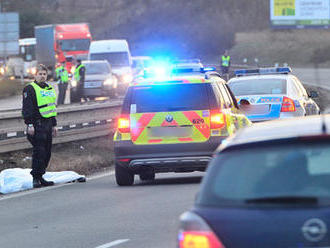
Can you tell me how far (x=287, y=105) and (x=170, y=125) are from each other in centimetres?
524

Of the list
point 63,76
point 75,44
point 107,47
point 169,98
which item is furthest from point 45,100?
point 75,44

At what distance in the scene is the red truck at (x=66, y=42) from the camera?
2365 inches

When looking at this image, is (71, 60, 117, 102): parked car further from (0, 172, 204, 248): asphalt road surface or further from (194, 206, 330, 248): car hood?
(194, 206, 330, 248): car hood

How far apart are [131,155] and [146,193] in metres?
0.72

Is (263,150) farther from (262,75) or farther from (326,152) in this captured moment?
(262,75)

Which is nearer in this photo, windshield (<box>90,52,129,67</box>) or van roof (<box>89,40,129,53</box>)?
windshield (<box>90,52,129,67</box>)

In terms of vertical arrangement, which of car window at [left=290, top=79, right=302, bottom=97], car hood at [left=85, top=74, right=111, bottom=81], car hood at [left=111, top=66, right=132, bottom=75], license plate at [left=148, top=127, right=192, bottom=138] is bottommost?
car hood at [left=111, top=66, right=132, bottom=75]

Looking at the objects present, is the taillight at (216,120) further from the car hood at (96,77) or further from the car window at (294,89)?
the car hood at (96,77)

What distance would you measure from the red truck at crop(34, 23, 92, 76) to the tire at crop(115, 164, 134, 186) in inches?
1746

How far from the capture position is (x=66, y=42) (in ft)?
200

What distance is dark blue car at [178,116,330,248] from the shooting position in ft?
15.8

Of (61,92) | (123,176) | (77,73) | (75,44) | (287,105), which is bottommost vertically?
(75,44)

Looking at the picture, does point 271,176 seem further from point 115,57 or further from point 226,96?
point 115,57

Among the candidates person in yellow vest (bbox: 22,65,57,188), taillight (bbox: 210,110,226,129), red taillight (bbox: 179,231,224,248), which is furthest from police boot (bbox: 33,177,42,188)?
red taillight (bbox: 179,231,224,248)
